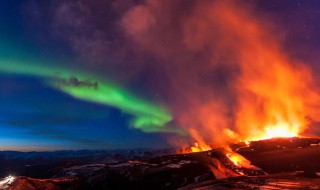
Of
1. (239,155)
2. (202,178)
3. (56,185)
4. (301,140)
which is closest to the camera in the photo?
(202,178)

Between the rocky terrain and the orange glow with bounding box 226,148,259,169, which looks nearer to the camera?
the rocky terrain

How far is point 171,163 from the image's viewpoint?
57156 millimetres

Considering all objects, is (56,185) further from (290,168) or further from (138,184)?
(290,168)

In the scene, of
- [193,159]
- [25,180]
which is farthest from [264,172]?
[25,180]

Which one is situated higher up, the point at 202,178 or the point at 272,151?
the point at 272,151

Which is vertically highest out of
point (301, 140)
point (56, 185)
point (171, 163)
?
point (301, 140)

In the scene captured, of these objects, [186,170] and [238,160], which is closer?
[186,170]

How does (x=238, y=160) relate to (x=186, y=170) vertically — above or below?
above

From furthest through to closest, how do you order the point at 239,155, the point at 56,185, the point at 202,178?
the point at 239,155, the point at 56,185, the point at 202,178

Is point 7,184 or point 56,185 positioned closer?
point 7,184

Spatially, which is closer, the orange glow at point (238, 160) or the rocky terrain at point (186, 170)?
the rocky terrain at point (186, 170)

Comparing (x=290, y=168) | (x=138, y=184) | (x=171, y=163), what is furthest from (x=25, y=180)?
(x=290, y=168)

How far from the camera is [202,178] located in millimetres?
50375

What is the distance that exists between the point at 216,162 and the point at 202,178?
9126mm
